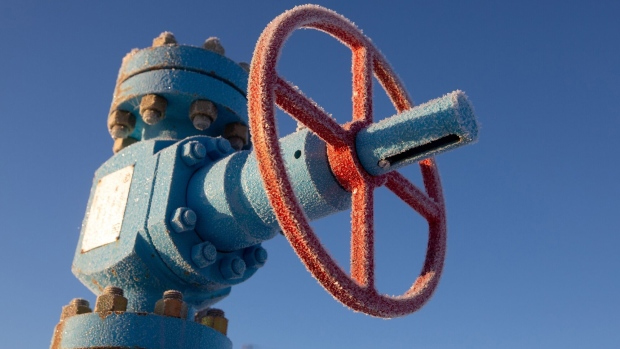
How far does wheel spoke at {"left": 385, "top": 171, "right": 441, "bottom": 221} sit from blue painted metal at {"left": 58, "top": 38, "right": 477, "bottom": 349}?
150mm

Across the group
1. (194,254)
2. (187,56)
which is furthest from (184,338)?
(187,56)

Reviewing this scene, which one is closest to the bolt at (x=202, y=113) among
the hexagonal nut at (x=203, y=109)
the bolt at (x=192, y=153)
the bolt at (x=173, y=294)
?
the hexagonal nut at (x=203, y=109)

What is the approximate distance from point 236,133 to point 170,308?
101 cm

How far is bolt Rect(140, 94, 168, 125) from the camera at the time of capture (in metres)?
2.99

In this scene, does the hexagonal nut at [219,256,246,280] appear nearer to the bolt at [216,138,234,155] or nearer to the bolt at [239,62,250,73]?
the bolt at [216,138,234,155]

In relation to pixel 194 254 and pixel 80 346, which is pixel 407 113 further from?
pixel 80 346

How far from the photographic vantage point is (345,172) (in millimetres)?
2096

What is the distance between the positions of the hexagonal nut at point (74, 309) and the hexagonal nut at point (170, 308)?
32 cm

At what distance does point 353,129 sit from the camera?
81.4 inches

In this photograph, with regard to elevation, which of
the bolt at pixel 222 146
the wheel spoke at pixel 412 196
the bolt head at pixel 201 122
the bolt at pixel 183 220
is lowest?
the wheel spoke at pixel 412 196

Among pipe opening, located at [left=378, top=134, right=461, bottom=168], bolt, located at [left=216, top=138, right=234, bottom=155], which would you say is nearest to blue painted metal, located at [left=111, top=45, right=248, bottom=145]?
bolt, located at [left=216, top=138, right=234, bottom=155]

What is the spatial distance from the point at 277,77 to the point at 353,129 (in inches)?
13.0

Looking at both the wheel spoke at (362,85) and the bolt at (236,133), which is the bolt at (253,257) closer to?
the bolt at (236,133)

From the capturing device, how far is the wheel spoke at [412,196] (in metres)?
2.19
